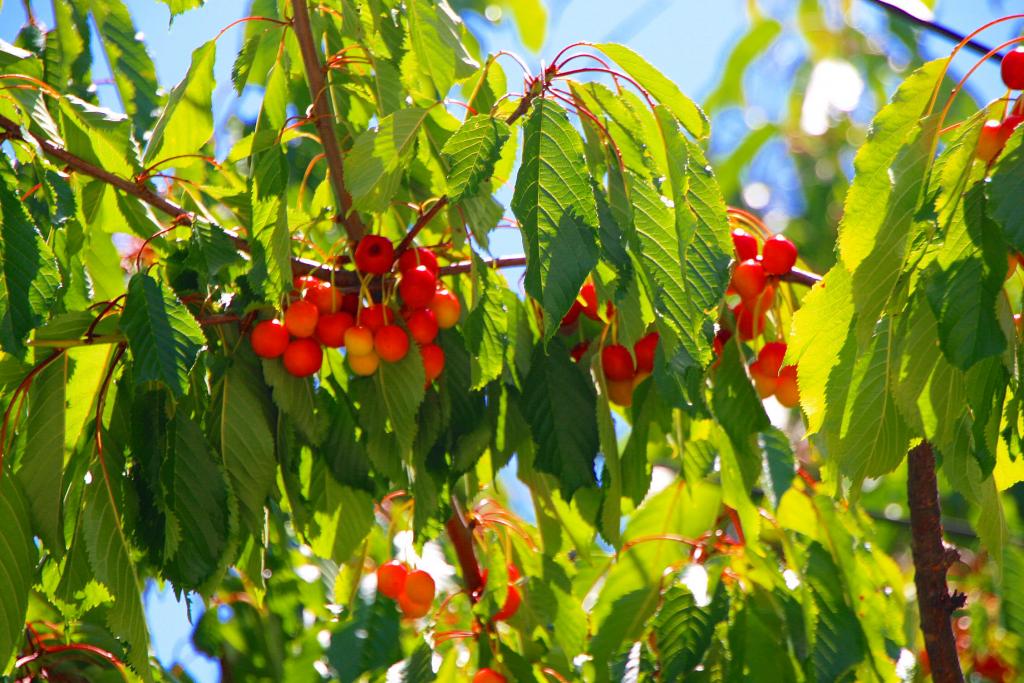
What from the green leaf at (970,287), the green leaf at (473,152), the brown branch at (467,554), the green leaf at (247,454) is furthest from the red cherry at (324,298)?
the green leaf at (970,287)

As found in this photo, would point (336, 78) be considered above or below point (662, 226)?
above

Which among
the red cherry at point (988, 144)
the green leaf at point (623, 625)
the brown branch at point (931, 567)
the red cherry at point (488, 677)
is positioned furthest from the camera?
the green leaf at point (623, 625)

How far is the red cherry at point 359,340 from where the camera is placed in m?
1.97

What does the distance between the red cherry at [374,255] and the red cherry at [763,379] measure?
0.71 metres

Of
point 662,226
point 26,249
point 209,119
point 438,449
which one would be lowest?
point 438,449

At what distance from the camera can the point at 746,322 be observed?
225 centimetres

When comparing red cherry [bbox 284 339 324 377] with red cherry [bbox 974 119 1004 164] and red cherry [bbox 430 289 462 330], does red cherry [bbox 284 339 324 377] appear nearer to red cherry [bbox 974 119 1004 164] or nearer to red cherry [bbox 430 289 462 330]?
red cherry [bbox 430 289 462 330]

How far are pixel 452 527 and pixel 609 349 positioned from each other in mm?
600

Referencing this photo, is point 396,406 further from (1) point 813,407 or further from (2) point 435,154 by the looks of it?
(1) point 813,407

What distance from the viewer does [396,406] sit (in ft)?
6.57

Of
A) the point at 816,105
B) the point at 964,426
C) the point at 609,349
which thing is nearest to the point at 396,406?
the point at 609,349

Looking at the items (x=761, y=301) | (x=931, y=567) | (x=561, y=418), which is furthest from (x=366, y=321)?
(x=931, y=567)

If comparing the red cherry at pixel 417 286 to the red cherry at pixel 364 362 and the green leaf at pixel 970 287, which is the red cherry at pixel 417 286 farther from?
the green leaf at pixel 970 287

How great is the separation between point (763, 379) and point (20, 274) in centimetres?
128
